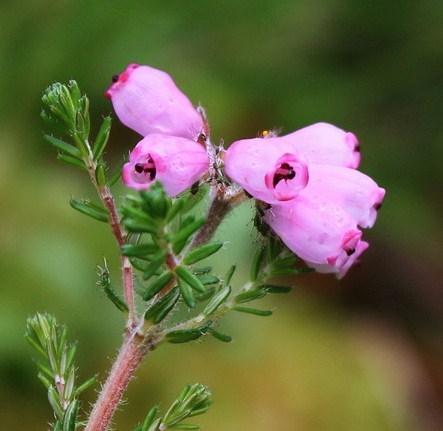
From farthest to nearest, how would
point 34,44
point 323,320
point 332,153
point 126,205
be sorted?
point 323,320
point 34,44
point 332,153
point 126,205

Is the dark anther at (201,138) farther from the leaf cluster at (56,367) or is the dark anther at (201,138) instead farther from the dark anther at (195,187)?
the leaf cluster at (56,367)

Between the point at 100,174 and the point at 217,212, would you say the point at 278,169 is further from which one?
the point at 100,174

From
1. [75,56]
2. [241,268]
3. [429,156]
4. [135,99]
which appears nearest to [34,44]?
[75,56]

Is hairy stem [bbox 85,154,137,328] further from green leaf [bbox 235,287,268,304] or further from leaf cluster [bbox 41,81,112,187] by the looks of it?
green leaf [bbox 235,287,268,304]

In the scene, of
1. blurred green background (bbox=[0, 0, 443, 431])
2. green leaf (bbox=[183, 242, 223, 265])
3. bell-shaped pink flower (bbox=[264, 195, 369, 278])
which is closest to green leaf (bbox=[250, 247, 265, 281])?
bell-shaped pink flower (bbox=[264, 195, 369, 278])

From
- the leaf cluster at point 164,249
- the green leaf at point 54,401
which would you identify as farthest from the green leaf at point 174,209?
the green leaf at point 54,401

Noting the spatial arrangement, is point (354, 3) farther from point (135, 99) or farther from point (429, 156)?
point (135, 99)

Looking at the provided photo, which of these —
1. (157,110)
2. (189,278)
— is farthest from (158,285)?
(157,110)
